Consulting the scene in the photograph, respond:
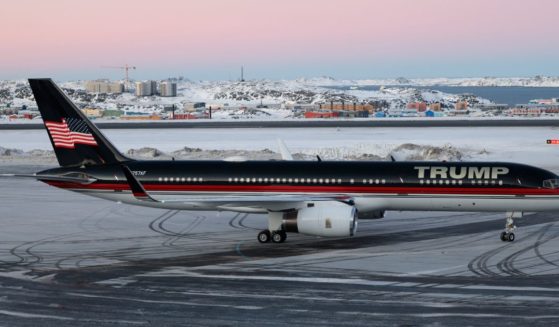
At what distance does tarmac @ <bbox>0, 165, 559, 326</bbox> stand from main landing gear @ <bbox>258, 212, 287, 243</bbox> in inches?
16.7

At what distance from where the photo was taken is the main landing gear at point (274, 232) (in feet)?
122

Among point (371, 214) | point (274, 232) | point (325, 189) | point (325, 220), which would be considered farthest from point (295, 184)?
point (325, 220)

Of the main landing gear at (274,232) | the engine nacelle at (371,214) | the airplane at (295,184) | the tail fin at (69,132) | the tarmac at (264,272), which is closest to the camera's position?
the tarmac at (264,272)

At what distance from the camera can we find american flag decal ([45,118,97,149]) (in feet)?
135

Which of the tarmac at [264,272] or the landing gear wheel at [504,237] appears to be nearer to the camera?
the tarmac at [264,272]

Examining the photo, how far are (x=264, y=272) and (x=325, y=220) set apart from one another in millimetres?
5288

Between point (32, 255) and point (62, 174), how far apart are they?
7.05 meters

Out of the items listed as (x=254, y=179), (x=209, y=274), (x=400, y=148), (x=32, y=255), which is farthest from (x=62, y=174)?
(x=400, y=148)

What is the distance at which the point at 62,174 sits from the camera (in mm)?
40844

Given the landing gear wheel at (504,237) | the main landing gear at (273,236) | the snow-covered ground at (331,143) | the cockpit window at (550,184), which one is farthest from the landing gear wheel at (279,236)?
the snow-covered ground at (331,143)

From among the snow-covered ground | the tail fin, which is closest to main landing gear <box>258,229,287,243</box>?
the tail fin

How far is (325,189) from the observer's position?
3900 cm

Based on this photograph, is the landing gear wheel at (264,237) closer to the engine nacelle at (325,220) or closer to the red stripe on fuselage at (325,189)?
the engine nacelle at (325,220)

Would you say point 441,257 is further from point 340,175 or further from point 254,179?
point 254,179
